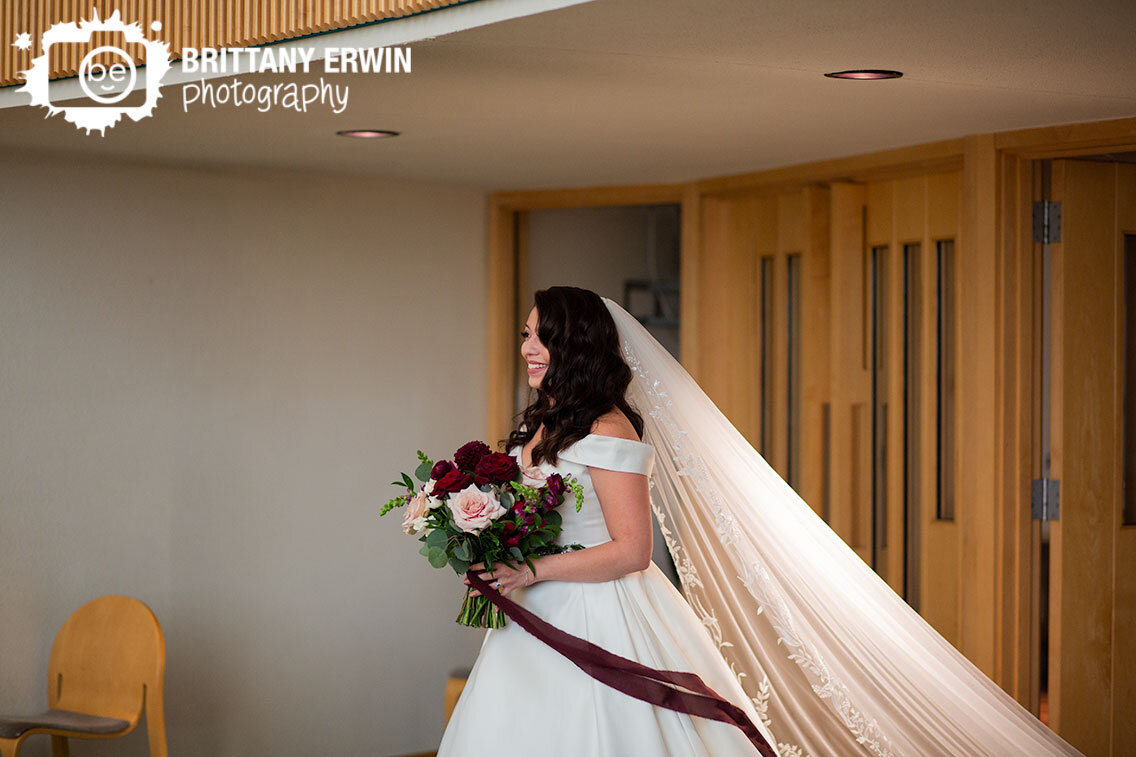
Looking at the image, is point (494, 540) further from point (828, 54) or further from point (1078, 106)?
point (1078, 106)

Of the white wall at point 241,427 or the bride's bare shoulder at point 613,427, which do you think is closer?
the bride's bare shoulder at point 613,427

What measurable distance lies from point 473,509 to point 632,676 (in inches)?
23.2

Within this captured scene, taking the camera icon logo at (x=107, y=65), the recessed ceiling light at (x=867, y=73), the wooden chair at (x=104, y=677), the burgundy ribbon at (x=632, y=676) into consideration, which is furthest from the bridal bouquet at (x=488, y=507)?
the wooden chair at (x=104, y=677)

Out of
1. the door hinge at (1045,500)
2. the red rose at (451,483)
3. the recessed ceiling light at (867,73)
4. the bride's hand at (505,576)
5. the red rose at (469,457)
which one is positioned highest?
the recessed ceiling light at (867,73)

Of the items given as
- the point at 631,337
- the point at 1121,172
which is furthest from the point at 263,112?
the point at 1121,172

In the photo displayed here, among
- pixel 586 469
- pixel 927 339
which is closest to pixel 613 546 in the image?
pixel 586 469

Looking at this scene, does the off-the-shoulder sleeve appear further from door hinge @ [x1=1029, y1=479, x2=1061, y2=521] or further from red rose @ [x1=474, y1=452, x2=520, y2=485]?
door hinge @ [x1=1029, y1=479, x2=1061, y2=521]

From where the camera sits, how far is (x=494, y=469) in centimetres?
320

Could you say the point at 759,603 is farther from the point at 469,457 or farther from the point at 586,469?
the point at 469,457

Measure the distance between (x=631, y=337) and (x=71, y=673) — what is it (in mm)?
2527

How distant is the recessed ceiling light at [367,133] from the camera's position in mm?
4258

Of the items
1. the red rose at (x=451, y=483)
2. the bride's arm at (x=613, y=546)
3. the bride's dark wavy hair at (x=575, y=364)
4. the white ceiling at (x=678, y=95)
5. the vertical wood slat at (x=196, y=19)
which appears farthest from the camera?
the bride's dark wavy hair at (x=575, y=364)

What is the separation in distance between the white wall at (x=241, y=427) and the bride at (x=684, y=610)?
6.61 feet

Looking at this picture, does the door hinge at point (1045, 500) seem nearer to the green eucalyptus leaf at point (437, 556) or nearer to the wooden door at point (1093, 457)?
the wooden door at point (1093, 457)
